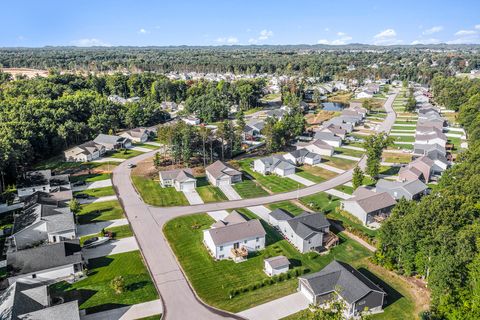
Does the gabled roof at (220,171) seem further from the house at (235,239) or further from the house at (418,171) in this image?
the house at (418,171)

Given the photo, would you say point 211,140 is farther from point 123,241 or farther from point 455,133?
point 455,133

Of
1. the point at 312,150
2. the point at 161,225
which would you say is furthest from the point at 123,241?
the point at 312,150

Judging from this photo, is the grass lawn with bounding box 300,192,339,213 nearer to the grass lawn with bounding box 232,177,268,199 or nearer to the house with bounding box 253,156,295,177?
the grass lawn with bounding box 232,177,268,199

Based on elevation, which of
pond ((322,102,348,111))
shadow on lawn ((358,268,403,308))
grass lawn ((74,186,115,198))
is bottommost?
shadow on lawn ((358,268,403,308))

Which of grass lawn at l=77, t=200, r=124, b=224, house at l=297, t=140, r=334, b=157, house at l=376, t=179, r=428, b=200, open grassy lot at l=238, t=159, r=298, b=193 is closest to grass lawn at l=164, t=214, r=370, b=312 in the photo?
grass lawn at l=77, t=200, r=124, b=224

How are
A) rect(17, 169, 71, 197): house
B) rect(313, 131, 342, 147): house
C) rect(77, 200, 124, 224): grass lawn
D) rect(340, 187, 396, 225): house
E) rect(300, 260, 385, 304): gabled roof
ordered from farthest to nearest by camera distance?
rect(313, 131, 342, 147): house → rect(17, 169, 71, 197): house → rect(77, 200, 124, 224): grass lawn → rect(340, 187, 396, 225): house → rect(300, 260, 385, 304): gabled roof

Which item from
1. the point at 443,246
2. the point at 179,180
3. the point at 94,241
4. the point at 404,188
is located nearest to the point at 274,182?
the point at 179,180

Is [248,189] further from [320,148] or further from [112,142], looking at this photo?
[112,142]
